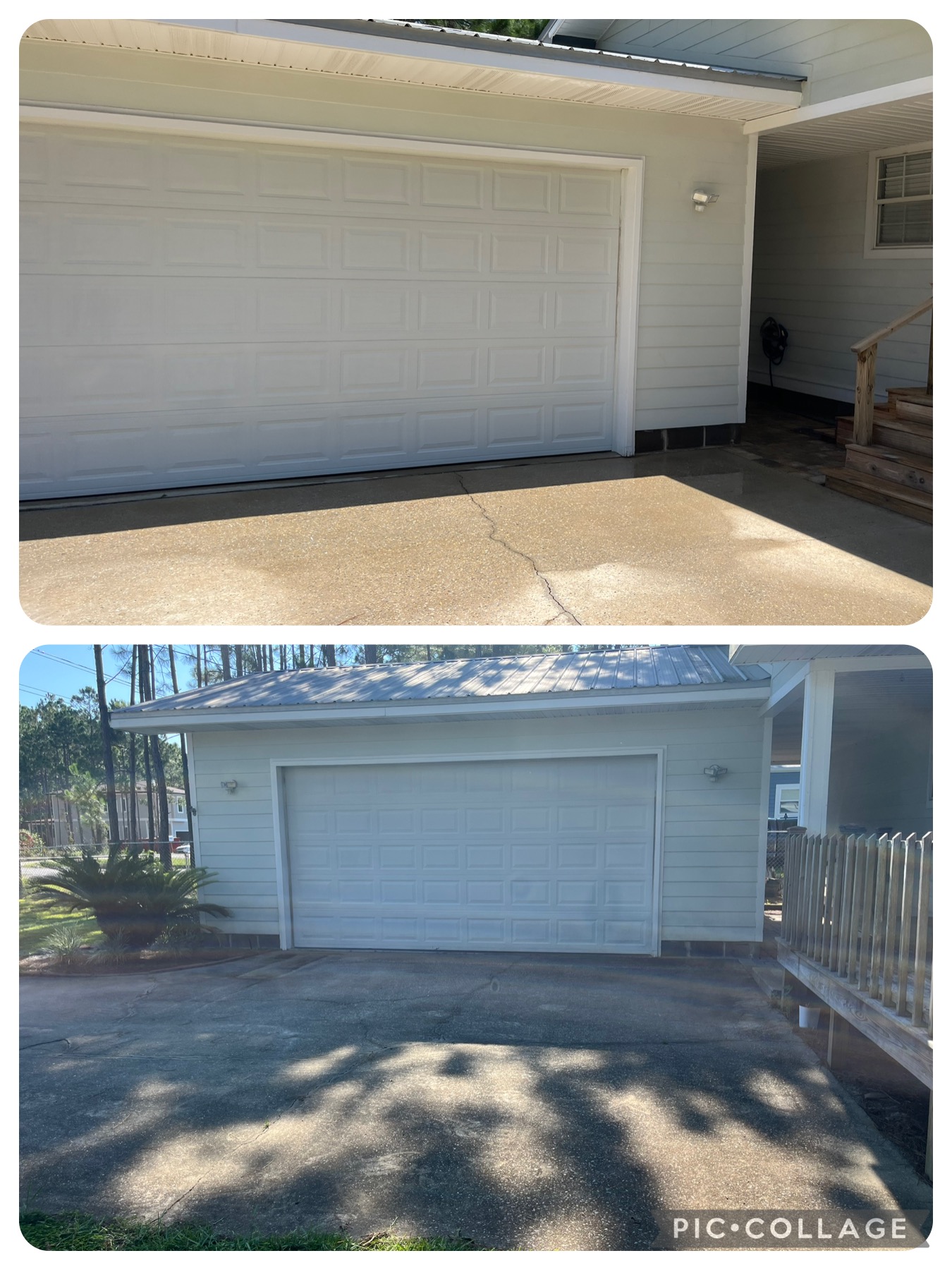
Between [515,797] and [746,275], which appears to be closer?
[515,797]

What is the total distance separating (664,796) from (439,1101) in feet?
4.75

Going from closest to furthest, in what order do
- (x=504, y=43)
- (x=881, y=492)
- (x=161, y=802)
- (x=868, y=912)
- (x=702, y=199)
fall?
1. (x=868, y=912)
2. (x=161, y=802)
3. (x=504, y=43)
4. (x=881, y=492)
5. (x=702, y=199)

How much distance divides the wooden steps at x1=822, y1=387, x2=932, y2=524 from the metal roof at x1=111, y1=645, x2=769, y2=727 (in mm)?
2458

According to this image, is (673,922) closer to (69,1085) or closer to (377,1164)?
(377,1164)

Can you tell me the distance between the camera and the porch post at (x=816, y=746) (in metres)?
3.97

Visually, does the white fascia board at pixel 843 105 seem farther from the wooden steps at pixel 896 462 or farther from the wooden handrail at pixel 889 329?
the wooden steps at pixel 896 462

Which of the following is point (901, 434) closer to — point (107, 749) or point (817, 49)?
point (817, 49)

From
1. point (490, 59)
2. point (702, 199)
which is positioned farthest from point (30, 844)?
point (702, 199)

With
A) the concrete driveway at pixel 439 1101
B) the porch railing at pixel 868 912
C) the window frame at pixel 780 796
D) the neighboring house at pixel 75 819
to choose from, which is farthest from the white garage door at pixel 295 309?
the porch railing at pixel 868 912

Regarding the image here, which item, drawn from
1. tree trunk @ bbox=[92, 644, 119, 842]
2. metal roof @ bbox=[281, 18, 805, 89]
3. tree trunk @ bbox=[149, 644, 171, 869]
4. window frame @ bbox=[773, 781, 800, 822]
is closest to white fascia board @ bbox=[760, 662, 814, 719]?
window frame @ bbox=[773, 781, 800, 822]

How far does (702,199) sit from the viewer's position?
6.96 meters

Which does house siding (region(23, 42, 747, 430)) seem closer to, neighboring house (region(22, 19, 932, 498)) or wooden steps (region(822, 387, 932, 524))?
neighboring house (region(22, 19, 932, 498))

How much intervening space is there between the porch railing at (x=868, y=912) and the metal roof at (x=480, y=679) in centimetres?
78

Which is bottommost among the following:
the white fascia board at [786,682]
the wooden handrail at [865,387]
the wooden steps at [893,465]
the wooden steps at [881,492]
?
the white fascia board at [786,682]
